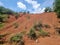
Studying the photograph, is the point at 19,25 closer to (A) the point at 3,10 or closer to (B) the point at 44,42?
(B) the point at 44,42

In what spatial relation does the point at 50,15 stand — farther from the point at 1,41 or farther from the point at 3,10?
the point at 3,10

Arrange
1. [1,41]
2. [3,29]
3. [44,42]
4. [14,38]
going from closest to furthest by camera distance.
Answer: [44,42] → [14,38] → [1,41] → [3,29]

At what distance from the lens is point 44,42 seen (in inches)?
765

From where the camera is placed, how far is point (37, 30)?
22688 mm

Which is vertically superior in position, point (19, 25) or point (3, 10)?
point (3, 10)

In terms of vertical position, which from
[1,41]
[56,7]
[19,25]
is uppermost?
[56,7]

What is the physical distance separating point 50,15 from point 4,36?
6603mm

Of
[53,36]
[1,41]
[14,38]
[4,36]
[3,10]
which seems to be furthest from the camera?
[3,10]

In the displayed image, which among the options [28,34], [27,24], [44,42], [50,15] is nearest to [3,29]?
[27,24]

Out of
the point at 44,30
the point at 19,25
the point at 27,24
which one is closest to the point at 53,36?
the point at 44,30

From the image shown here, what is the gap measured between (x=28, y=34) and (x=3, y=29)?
30.3ft

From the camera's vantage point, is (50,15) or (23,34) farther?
(50,15)

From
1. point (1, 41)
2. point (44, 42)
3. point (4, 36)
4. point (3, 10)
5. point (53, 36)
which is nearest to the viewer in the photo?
point (44, 42)

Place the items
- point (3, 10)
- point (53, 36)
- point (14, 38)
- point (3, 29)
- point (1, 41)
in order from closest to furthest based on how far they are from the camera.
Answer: point (53, 36), point (14, 38), point (1, 41), point (3, 29), point (3, 10)
